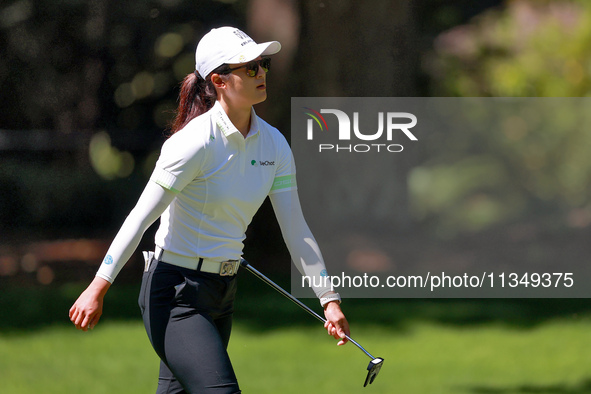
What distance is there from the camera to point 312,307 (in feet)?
24.1

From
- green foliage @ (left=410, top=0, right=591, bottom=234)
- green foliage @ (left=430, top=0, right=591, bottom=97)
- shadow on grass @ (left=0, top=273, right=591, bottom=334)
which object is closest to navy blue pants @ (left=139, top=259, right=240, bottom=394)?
shadow on grass @ (left=0, top=273, right=591, bottom=334)

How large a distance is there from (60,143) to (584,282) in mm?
5090

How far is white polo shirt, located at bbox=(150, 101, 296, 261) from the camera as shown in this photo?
2.86m

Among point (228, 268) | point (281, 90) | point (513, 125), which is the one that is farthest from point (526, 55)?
point (228, 268)

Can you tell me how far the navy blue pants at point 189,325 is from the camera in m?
2.75

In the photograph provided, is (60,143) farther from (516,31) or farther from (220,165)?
(220,165)

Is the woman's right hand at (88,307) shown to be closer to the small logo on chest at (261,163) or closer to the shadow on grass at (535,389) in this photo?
the small logo on chest at (261,163)

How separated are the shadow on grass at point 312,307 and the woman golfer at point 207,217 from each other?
3.98 metres

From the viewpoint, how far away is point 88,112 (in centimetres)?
812

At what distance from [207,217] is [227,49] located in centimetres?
62

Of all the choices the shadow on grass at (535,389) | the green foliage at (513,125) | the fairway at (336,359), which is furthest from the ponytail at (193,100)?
the green foliage at (513,125)

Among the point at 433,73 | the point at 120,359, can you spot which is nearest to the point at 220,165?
the point at 120,359

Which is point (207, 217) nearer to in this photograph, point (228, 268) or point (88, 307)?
point (228, 268)

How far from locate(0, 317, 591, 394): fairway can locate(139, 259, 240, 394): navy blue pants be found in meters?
2.52
